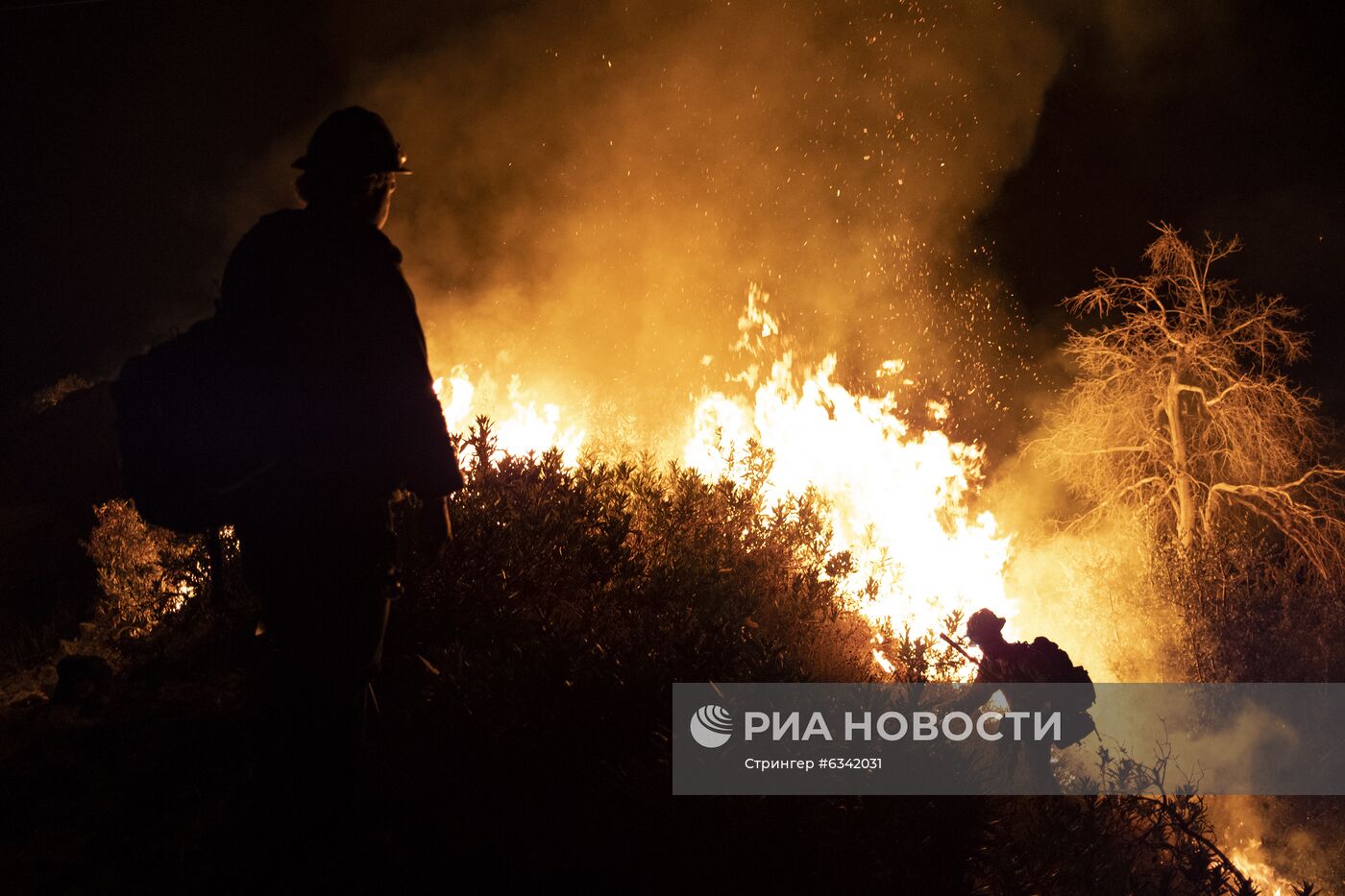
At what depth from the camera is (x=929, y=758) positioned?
3803 mm

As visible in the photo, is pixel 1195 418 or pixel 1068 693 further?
pixel 1195 418

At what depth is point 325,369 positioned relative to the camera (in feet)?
8.31

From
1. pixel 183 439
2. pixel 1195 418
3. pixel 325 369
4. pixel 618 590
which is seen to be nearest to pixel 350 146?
pixel 325 369

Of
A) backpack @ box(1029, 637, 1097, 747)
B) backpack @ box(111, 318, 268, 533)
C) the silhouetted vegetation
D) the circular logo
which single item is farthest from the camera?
backpack @ box(1029, 637, 1097, 747)

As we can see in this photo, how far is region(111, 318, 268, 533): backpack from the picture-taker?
8.11ft

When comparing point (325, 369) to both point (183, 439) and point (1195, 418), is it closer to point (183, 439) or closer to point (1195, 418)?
point (183, 439)

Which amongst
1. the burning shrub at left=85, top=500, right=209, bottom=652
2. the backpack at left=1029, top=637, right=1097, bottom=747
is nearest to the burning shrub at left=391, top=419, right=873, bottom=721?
the backpack at left=1029, top=637, right=1097, bottom=747

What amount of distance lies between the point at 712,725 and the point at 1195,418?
557 inches

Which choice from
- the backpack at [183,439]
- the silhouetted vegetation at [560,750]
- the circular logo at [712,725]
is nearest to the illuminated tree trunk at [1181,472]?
the silhouetted vegetation at [560,750]

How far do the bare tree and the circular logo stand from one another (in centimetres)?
1178

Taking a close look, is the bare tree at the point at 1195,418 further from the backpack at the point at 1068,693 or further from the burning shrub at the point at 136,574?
the burning shrub at the point at 136,574

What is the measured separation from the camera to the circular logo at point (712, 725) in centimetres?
378

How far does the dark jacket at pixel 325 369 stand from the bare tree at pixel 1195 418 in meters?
13.2

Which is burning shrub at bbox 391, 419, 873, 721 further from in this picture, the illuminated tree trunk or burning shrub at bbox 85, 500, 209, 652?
the illuminated tree trunk
